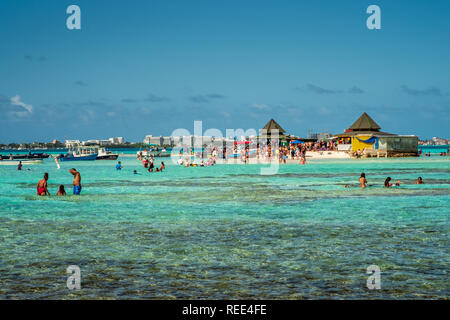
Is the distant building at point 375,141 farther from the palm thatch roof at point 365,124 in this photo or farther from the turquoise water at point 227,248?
the turquoise water at point 227,248

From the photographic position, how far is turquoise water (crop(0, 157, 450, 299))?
9.45 m

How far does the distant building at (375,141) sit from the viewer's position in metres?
78.2

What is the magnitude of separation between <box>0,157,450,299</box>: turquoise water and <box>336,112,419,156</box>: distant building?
183 ft

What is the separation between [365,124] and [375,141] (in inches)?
226

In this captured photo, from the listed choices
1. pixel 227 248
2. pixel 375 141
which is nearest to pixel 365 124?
pixel 375 141

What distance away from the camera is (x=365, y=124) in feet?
274

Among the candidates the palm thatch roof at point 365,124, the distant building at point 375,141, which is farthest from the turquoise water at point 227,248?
the palm thatch roof at point 365,124

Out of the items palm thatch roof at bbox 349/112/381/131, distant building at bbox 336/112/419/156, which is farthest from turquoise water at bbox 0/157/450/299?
palm thatch roof at bbox 349/112/381/131

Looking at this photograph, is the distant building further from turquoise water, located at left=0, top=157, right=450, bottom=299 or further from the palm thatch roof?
turquoise water, located at left=0, top=157, right=450, bottom=299

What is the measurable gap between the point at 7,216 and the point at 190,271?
1170 centimetres

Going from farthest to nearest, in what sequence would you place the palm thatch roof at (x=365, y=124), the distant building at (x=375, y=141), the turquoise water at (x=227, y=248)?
1. the palm thatch roof at (x=365, y=124)
2. the distant building at (x=375, y=141)
3. the turquoise water at (x=227, y=248)

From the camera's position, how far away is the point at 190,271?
1073cm

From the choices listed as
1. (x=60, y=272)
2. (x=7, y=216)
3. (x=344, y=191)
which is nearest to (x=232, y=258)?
(x=60, y=272)

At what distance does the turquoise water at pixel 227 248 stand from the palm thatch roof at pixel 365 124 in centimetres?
6099
